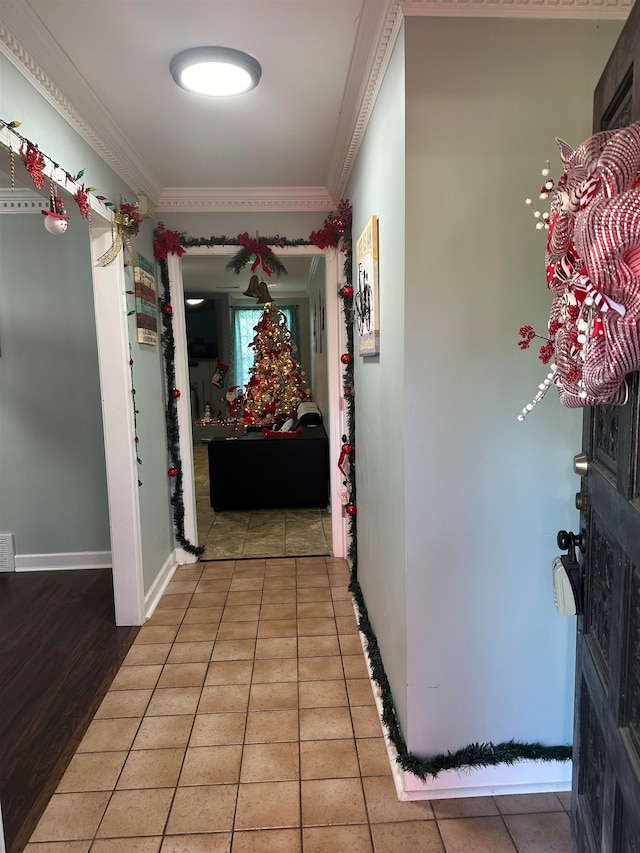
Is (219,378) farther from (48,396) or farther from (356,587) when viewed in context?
(356,587)

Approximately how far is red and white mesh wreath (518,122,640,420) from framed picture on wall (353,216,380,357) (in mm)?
1095

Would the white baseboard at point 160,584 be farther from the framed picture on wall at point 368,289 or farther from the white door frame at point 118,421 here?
the framed picture on wall at point 368,289

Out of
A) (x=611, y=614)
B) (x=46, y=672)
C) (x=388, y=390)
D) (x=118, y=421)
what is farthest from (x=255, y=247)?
(x=611, y=614)

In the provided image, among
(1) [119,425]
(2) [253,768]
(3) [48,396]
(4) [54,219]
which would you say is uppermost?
(4) [54,219]

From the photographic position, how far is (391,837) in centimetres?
159

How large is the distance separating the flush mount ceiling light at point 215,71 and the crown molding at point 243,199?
1307 millimetres

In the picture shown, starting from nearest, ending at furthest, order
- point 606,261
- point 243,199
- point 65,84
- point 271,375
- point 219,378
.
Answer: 1. point 606,261
2. point 65,84
3. point 243,199
4. point 271,375
5. point 219,378

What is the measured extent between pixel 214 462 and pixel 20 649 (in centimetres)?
246

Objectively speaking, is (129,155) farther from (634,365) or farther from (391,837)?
(391,837)

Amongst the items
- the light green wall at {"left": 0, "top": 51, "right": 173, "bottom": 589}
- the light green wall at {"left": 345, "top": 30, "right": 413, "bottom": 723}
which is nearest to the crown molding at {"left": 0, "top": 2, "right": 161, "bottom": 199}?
the light green wall at {"left": 0, "top": 51, "right": 173, "bottom": 589}

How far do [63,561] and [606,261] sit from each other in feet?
12.6

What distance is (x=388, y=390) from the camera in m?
1.92

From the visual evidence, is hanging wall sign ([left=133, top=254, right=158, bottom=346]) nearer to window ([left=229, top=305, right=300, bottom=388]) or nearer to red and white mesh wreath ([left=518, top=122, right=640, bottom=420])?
red and white mesh wreath ([left=518, top=122, right=640, bottom=420])

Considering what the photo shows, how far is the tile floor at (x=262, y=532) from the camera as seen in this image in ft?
→ 13.1
